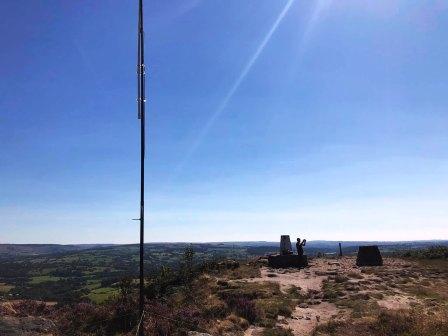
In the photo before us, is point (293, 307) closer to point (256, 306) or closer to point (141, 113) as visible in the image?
point (256, 306)

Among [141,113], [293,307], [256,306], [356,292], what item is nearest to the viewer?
[141,113]

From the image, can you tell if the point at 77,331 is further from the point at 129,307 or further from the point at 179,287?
the point at 179,287

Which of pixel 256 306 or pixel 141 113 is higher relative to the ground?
pixel 141 113

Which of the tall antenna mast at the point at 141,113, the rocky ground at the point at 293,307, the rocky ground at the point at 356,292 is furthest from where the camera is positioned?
the rocky ground at the point at 356,292

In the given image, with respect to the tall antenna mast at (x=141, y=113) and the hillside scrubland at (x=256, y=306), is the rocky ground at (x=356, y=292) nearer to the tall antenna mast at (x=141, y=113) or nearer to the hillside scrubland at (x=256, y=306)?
the hillside scrubland at (x=256, y=306)

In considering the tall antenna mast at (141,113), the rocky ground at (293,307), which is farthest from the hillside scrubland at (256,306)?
the tall antenna mast at (141,113)

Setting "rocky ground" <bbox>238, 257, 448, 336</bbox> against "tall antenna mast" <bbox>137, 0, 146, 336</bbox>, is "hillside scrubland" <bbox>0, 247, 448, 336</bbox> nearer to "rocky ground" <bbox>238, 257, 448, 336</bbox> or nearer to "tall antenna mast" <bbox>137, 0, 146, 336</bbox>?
"rocky ground" <bbox>238, 257, 448, 336</bbox>

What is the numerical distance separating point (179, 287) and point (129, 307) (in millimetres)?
6626

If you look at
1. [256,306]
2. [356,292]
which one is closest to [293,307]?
[256,306]

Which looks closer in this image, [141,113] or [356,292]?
[141,113]

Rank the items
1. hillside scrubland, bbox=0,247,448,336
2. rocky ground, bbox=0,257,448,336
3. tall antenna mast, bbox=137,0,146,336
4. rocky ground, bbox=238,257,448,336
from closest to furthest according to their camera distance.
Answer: tall antenna mast, bbox=137,0,146,336 → rocky ground, bbox=0,257,448,336 → hillside scrubland, bbox=0,247,448,336 → rocky ground, bbox=238,257,448,336

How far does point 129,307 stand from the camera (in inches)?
773

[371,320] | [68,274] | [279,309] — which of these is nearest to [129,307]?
[279,309]

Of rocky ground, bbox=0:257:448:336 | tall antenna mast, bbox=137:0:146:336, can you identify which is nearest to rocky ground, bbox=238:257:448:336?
rocky ground, bbox=0:257:448:336
